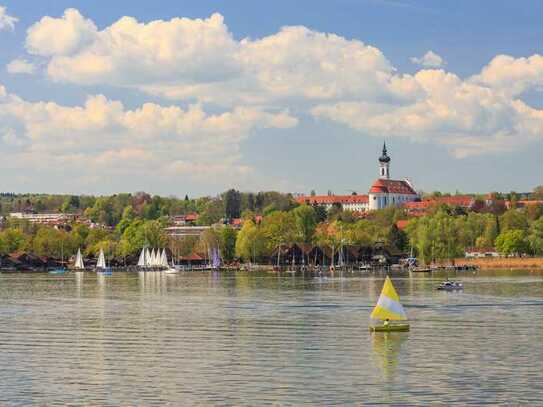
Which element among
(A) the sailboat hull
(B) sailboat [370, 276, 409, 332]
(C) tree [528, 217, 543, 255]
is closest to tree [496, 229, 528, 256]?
(C) tree [528, 217, 543, 255]

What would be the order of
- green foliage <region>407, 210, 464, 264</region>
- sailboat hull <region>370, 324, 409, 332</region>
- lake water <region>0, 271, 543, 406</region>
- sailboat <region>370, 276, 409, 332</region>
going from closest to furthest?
lake water <region>0, 271, 543, 406</region> → sailboat hull <region>370, 324, 409, 332</region> → sailboat <region>370, 276, 409, 332</region> → green foliage <region>407, 210, 464, 264</region>

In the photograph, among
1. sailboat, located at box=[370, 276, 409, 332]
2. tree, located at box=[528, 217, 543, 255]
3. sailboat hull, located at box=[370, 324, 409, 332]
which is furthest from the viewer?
tree, located at box=[528, 217, 543, 255]

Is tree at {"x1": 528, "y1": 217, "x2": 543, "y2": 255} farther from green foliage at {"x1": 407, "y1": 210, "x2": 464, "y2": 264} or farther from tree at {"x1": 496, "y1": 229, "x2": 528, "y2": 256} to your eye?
green foliage at {"x1": 407, "y1": 210, "x2": 464, "y2": 264}

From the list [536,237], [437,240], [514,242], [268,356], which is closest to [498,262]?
[514,242]

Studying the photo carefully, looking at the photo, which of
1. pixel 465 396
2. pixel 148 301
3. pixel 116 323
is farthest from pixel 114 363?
pixel 148 301

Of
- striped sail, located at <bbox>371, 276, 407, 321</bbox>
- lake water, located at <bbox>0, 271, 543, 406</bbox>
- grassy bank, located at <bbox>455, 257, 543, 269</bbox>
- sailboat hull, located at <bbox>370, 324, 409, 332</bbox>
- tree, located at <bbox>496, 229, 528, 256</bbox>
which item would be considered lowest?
lake water, located at <bbox>0, 271, 543, 406</bbox>

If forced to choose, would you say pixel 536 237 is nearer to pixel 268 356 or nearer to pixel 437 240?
pixel 437 240

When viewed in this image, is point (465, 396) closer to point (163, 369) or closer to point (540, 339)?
point (163, 369)

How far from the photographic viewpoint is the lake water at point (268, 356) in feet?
122

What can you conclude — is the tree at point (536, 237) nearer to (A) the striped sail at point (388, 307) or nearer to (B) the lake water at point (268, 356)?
(B) the lake water at point (268, 356)

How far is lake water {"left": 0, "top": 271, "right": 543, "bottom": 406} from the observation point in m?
37.1

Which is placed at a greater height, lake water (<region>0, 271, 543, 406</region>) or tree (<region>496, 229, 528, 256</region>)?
tree (<region>496, 229, 528, 256</region>)

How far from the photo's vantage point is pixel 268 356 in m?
47.0

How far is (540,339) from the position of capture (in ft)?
177
